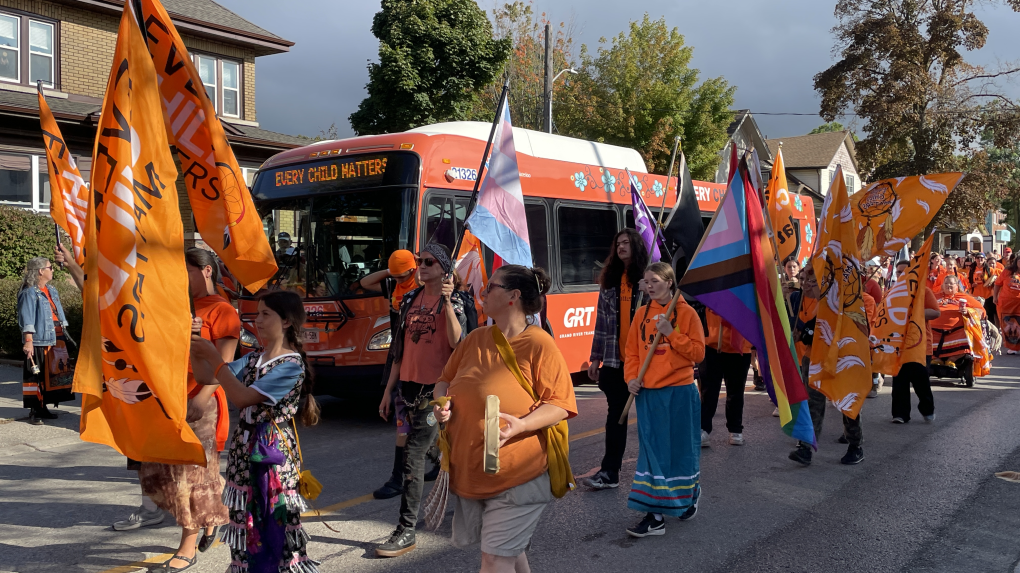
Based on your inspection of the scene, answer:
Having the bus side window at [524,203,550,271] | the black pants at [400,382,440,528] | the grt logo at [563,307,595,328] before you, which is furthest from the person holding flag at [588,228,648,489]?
the grt logo at [563,307,595,328]

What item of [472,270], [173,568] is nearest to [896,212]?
[472,270]

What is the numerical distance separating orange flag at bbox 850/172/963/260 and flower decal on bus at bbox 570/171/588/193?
164 inches

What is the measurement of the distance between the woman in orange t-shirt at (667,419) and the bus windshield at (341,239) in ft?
12.3

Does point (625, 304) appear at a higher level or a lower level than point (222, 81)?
lower

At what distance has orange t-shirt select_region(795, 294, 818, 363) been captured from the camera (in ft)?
24.6

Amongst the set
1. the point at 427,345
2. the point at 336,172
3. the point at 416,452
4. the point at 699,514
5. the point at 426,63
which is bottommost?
the point at 699,514

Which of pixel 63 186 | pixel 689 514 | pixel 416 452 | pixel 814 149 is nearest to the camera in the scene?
pixel 416 452

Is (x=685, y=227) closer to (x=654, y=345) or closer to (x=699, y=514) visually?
(x=654, y=345)

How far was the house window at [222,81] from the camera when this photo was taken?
70.8 ft

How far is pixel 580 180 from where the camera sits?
11.1m

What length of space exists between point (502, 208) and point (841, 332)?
10.9 ft

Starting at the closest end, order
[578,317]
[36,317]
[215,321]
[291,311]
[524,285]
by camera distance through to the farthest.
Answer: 1. [524,285]
2. [291,311]
3. [215,321]
4. [36,317]
5. [578,317]

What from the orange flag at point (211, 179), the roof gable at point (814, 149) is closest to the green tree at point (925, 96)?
the roof gable at point (814, 149)

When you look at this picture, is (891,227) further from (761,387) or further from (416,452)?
(416,452)
